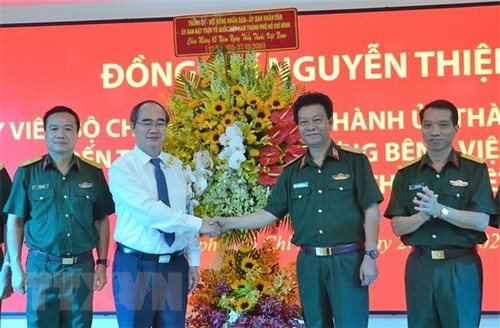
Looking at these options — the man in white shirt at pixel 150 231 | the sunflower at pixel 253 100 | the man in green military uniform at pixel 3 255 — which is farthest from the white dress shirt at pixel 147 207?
the man in green military uniform at pixel 3 255

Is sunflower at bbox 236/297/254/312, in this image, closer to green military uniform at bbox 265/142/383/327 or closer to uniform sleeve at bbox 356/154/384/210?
green military uniform at bbox 265/142/383/327

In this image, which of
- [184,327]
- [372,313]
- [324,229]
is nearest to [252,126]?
[324,229]

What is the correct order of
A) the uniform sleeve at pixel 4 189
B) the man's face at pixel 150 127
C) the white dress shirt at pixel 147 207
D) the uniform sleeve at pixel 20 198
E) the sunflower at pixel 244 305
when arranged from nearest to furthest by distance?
the white dress shirt at pixel 147 207 < the man's face at pixel 150 127 < the sunflower at pixel 244 305 < the uniform sleeve at pixel 20 198 < the uniform sleeve at pixel 4 189

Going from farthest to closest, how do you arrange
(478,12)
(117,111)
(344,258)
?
(117,111) < (478,12) < (344,258)

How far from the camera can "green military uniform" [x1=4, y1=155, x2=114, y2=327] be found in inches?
134

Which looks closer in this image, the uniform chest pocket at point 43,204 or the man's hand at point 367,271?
the man's hand at point 367,271

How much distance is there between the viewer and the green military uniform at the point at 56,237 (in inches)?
134

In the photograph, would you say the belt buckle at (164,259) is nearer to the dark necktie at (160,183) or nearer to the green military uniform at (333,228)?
the dark necktie at (160,183)

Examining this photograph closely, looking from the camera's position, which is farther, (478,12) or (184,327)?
(478,12)

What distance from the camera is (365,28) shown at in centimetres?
470

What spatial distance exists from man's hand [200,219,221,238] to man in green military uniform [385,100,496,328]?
83 centimetres

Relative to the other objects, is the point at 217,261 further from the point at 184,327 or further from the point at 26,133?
the point at 26,133

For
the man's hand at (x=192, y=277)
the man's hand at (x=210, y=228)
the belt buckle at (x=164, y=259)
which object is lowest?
the man's hand at (x=192, y=277)

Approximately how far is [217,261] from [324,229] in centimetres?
71
